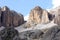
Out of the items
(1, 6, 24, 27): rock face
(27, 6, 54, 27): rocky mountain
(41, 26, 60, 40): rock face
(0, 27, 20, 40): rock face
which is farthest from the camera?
(27, 6, 54, 27): rocky mountain

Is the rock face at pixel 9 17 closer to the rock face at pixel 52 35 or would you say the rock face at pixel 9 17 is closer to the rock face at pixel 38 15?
the rock face at pixel 38 15

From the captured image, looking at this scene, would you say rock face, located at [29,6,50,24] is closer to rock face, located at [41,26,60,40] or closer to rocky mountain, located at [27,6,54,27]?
rocky mountain, located at [27,6,54,27]

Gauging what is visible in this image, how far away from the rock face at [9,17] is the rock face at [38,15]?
994cm

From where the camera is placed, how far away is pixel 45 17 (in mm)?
151375

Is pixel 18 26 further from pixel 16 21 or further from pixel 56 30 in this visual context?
pixel 56 30

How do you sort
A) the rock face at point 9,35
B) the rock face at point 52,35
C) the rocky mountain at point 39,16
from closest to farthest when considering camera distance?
the rock face at point 52,35 → the rock face at point 9,35 → the rocky mountain at point 39,16

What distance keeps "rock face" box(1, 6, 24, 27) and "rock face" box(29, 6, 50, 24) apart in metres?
9.94

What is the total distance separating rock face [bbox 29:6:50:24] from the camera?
151950 millimetres

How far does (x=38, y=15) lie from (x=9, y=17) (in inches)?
887

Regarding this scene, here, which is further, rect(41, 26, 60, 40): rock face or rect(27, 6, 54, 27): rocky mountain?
rect(27, 6, 54, 27): rocky mountain

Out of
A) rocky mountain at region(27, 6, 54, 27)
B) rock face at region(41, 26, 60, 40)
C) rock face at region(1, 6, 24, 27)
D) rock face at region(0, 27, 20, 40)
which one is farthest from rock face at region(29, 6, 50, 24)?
rock face at region(41, 26, 60, 40)

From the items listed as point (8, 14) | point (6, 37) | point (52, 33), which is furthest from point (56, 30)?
point (8, 14)

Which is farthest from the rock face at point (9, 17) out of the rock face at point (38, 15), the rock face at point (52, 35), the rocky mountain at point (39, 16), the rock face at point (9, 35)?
the rock face at point (52, 35)

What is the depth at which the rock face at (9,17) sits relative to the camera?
14425 cm
